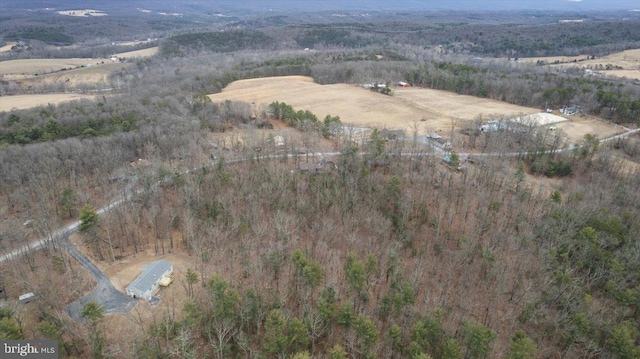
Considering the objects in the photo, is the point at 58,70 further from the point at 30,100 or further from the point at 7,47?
the point at 7,47

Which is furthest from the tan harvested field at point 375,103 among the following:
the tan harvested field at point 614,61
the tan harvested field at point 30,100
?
the tan harvested field at point 614,61

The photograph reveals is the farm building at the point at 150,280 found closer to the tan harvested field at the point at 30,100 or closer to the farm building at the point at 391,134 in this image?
the farm building at the point at 391,134

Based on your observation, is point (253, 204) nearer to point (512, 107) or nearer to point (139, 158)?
point (139, 158)

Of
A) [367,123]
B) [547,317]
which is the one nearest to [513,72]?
[367,123]

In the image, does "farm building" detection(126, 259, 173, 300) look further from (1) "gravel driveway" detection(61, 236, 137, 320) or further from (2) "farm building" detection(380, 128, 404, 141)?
(2) "farm building" detection(380, 128, 404, 141)

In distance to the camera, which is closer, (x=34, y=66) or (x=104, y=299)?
(x=104, y=299)

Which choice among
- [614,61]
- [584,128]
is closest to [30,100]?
[584,128]

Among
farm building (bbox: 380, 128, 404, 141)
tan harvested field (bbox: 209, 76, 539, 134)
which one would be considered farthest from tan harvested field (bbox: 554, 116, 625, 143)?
farm building (bbox: 380, 128, 404, 141)
